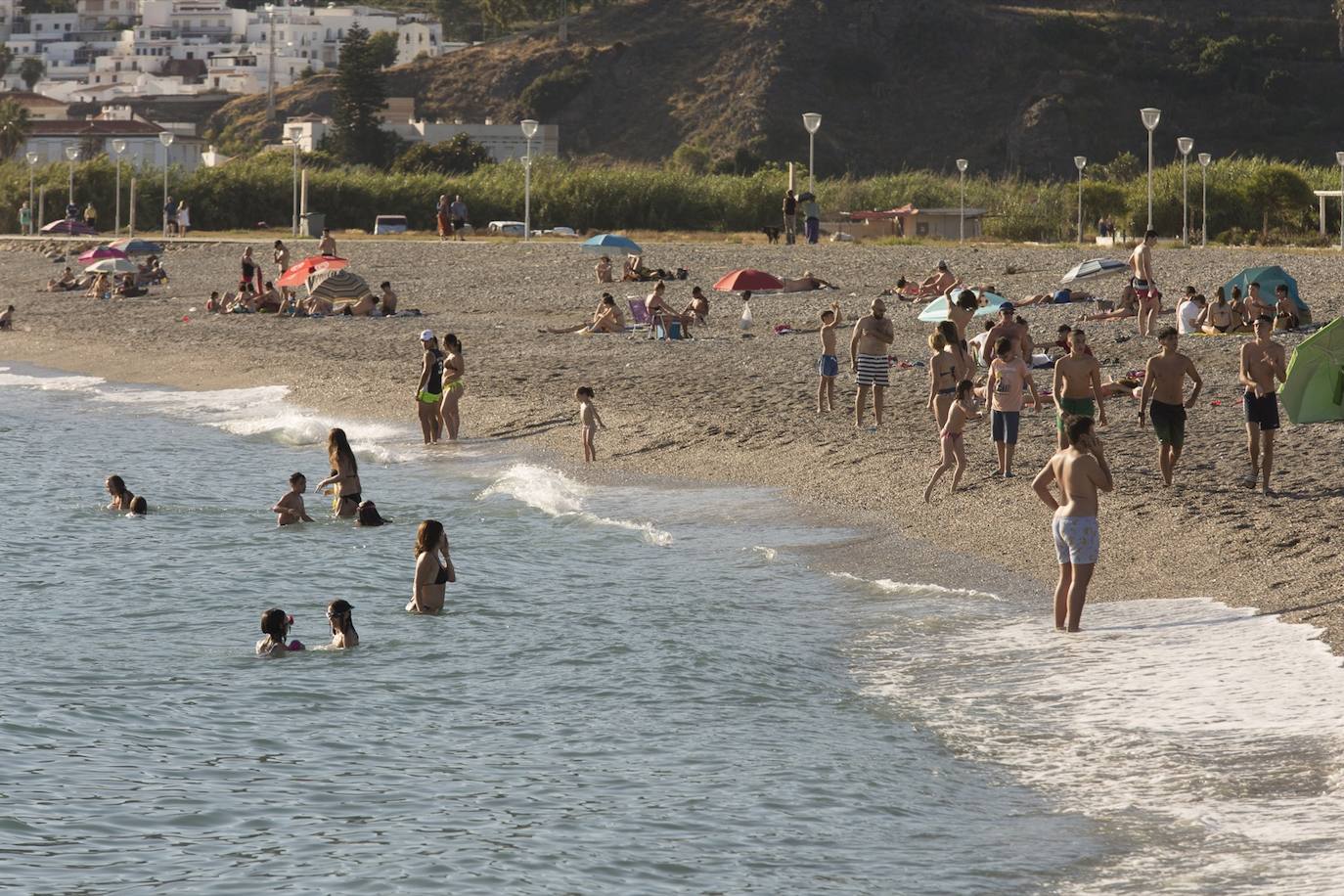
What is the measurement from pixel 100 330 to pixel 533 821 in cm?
2798

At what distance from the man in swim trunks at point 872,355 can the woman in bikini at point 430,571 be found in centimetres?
623

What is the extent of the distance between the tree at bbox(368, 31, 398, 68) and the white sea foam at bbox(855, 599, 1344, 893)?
10956cm

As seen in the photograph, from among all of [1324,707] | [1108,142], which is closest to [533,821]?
[1324,707]

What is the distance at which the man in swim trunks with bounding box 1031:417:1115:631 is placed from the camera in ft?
36.3

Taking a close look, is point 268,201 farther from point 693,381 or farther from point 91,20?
point 91,20

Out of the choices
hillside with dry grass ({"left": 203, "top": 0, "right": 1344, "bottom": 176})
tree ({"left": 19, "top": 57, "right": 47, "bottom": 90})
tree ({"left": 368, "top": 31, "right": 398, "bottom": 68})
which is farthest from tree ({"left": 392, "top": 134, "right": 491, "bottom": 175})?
tree ({"left": 19, "top": 57, "right": 47, "bottom": 90})

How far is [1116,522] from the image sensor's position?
14.0m

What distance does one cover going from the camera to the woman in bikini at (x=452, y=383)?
20.2 meters

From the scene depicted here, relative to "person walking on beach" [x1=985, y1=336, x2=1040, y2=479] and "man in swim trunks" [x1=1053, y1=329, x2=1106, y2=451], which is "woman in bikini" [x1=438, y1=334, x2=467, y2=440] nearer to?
"person walking on beach" [x1=985, y1=336, x2=1040, y2=479]

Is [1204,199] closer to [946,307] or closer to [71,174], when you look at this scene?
[946,307]

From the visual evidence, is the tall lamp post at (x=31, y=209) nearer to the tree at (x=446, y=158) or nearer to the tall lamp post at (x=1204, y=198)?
the tree at (x=446, y=158)

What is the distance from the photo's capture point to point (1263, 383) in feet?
47.1

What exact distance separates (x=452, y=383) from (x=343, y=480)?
148 inches

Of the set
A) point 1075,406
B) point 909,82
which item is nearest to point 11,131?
point 909,82
